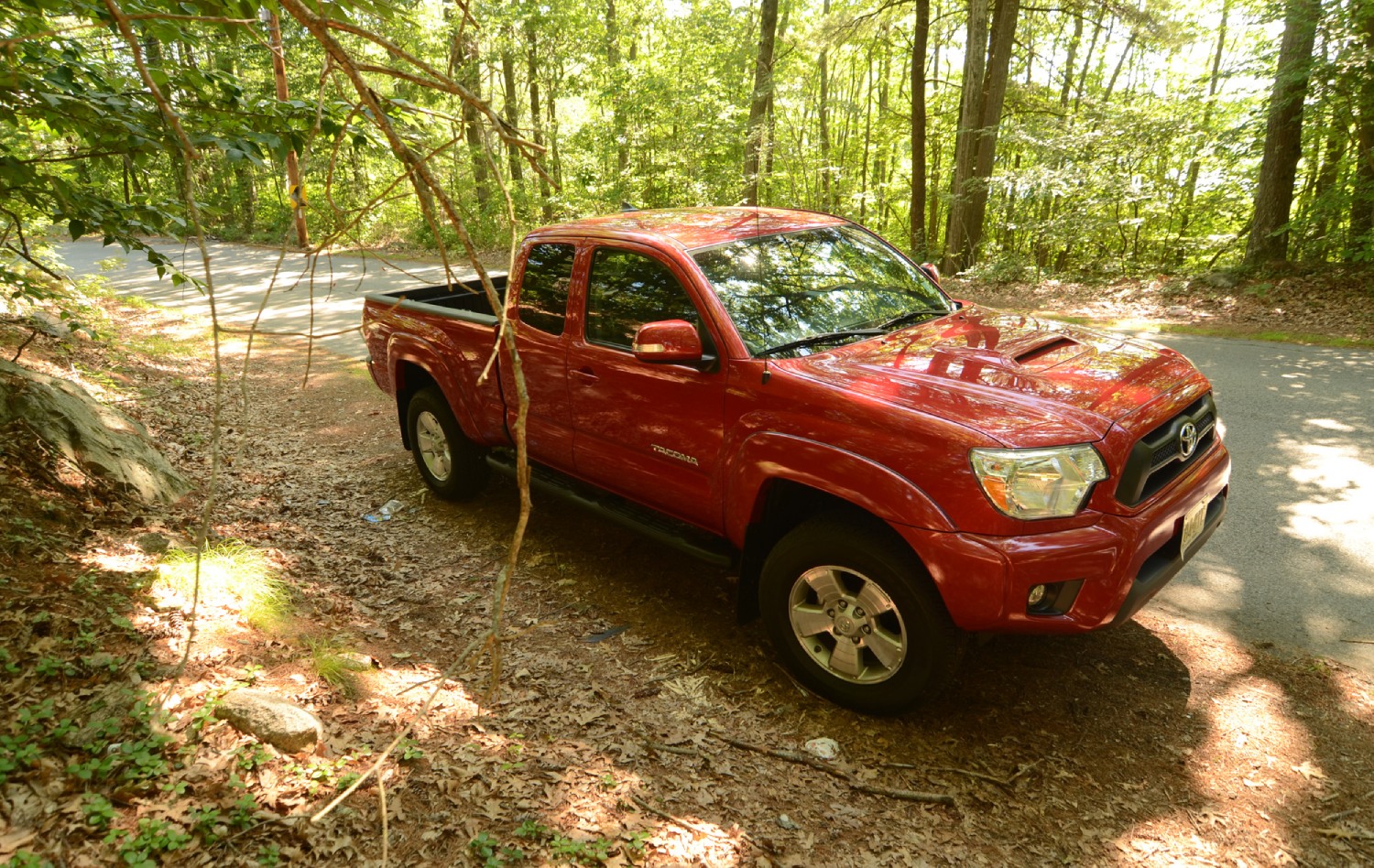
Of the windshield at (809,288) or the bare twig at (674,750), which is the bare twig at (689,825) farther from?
the windshield at (809,288)

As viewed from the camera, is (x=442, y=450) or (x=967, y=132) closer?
Result: (x=442, y=450)

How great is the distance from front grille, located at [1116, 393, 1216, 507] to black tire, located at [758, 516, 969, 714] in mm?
834

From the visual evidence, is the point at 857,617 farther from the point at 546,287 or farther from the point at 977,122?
the point at 977,122

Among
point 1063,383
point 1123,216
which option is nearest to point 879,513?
point 1063,383

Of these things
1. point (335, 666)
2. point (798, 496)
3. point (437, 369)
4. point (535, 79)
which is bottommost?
point (335, 666)

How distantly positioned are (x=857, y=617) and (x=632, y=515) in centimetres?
142

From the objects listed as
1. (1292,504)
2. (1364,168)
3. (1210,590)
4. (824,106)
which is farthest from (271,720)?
(824,106)

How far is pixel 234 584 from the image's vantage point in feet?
13.9

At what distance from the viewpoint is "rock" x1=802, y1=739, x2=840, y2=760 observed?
10.7 ft

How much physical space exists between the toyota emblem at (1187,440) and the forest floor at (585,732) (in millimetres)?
1043

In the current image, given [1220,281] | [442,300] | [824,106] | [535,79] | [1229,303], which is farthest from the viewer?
[824,106]

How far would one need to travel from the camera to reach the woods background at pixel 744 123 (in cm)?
383

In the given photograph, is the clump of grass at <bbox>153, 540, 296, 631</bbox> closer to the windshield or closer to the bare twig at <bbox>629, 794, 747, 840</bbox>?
the bare twig at <bbox>629, 794, 747, 840</bbox>

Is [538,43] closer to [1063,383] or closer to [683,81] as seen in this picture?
[683,81]
